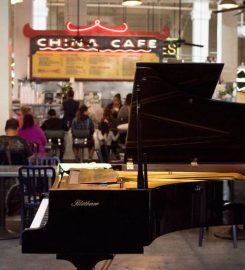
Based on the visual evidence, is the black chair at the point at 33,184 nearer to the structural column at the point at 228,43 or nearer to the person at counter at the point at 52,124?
the person at counter at the point at 52,124

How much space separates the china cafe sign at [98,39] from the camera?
13.6 metres

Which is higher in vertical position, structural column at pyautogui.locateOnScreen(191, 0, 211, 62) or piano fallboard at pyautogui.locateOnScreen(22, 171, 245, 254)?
structural column at pyautogui.locateOnScreen(191, 0, 211, 62)

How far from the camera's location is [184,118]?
543 centimetres

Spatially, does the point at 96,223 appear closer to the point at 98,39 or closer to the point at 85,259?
the point at 85,259

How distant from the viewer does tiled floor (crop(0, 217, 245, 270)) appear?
5.71 metres

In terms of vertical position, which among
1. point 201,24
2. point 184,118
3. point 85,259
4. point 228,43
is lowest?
point 85,259

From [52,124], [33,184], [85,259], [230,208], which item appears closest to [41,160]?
[33,184]

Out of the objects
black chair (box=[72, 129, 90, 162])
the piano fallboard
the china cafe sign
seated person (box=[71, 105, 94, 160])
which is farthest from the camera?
the china cafe sign

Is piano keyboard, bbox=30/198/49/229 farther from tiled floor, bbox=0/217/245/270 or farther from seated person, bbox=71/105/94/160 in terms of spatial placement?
seated person, bbox=71/105/94/160

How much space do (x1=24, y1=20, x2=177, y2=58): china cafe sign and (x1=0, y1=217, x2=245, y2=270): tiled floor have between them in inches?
298

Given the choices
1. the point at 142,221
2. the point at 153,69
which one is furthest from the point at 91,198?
the point at 153,69

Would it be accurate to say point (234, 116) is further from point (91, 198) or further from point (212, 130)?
point (91, 198)

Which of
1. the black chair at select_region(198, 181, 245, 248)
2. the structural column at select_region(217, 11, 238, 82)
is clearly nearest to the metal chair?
the black chair at select_region(198, 181, 245, 248)

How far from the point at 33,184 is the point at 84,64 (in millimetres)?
7850
